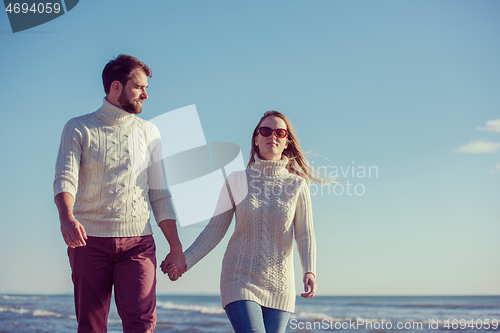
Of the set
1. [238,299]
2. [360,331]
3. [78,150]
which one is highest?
[78,150]

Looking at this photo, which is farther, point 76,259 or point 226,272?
point 226,272

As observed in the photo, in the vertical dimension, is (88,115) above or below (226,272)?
above

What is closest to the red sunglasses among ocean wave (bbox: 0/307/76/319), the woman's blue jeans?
the woman's blue jeans

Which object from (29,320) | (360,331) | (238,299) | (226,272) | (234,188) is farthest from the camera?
(29,320)

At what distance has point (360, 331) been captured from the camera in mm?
17391

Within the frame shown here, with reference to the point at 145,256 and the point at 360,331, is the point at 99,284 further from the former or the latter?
the point at 360,331

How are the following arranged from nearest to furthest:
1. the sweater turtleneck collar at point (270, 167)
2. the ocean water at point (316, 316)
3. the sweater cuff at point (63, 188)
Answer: the sweater cuff at point (63, 188) → the sweater turtleneck collar at point (270, 167) → the ocean water at point (316, 316)

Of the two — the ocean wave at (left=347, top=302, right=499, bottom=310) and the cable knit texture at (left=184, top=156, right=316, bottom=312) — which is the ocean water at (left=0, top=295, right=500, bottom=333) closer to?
the ocean wave at (left=347, top=302, right=499, bottom=310)

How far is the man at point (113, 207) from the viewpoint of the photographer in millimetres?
3002

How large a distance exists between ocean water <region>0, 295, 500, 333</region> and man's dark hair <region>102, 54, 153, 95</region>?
572 inches

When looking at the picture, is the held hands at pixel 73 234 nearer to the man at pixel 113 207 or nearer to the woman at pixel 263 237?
the man at pixel 113 207

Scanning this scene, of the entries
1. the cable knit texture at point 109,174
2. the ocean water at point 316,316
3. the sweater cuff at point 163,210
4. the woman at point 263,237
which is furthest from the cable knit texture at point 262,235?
the ocean water at point 316,316

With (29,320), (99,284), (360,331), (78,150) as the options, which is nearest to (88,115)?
(78,150)

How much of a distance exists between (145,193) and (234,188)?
78 centimetres
